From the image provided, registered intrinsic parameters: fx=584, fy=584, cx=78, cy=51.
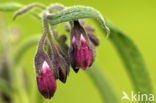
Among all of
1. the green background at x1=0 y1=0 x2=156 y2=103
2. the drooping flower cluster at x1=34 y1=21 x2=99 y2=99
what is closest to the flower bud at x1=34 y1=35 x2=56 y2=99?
the drooping flower cluster at x1=34 y1=21 x2=99 y2=99

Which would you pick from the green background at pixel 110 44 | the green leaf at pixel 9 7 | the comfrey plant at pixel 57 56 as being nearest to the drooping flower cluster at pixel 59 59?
the comfrey plant at pixel 57 56

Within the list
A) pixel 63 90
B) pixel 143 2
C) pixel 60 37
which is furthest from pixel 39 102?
pixel 143 2


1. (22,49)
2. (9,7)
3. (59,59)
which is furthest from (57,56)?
(22,49)

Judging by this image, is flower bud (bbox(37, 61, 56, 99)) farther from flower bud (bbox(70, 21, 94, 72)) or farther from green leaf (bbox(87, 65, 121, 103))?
green leaf (bbox(87, 65, 121, 103))

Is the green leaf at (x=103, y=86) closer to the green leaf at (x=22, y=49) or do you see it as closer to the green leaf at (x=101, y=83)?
the green leaf at (x=101, y=83)

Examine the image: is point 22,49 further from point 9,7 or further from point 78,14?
point 78,14

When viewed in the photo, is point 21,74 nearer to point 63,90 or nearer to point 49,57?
point 49,57
